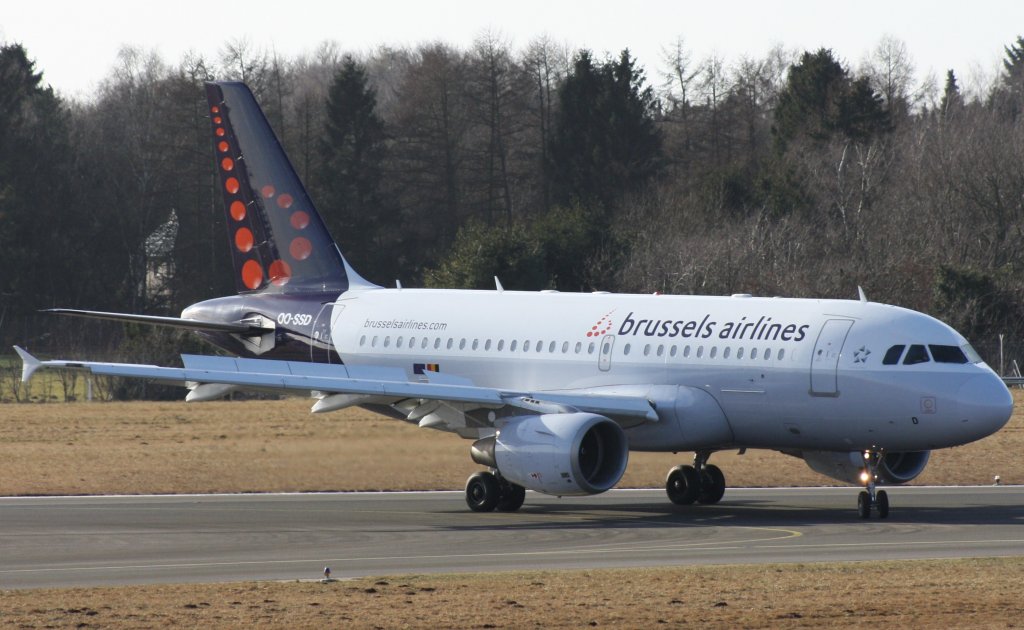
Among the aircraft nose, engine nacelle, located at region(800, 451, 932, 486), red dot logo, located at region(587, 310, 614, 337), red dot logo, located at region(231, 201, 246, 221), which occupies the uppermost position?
red dot logo, located at region(231, 201, 246, 221)

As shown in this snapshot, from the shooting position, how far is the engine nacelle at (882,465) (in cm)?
3106

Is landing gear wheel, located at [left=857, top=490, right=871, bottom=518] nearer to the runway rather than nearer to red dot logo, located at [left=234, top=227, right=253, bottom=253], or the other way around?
the runway

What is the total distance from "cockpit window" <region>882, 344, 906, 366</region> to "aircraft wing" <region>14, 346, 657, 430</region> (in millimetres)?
4373

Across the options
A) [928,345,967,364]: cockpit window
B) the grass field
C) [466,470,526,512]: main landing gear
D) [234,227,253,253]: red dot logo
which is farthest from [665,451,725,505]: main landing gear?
[234,227,253,253]: red dot logo

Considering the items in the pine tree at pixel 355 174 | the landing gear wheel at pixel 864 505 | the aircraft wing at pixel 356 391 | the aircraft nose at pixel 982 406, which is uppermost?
the pine tree at pixel 355 174

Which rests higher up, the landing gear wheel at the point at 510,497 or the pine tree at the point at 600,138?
the pine tree at the point at 600,138

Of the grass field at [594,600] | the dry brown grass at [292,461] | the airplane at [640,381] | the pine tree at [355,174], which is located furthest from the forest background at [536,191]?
the grass field at [594,600]

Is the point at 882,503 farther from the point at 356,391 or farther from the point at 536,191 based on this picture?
the point at 536,191

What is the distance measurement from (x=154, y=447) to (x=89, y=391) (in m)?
15.5

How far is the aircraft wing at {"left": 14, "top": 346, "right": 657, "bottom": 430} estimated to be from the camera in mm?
30141

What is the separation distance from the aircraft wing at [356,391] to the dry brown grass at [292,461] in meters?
4.10

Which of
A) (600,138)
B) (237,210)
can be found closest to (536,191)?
(600,138)

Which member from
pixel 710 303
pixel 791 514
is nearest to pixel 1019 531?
pixel 791 514

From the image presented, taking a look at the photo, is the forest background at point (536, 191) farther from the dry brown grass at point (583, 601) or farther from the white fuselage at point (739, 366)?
the dry brown grass at point (583, 601)
